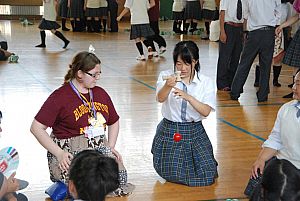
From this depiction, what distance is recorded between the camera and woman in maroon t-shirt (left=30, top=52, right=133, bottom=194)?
3012 millimetres

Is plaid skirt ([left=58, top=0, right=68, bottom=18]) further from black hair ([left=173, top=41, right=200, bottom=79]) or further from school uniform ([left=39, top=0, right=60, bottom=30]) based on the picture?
black hair ([left=173, top=41, right=200, bottom=79])

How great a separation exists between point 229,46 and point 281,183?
454 centimetres

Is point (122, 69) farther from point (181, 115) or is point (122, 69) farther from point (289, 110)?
point (289, 110)

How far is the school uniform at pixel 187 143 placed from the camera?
11.3ft

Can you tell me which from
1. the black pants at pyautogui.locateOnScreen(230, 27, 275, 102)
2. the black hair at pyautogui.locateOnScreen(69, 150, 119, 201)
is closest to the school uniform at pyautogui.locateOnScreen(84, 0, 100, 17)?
the black pants at pyautogui.locateOnScreen(230, 27, 275, 102)

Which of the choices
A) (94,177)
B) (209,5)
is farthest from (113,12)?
(94,177)

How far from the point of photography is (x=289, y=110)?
2.77 metres

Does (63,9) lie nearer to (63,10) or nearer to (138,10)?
(63,10)

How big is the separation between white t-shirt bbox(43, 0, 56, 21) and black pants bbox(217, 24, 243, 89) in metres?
4.45

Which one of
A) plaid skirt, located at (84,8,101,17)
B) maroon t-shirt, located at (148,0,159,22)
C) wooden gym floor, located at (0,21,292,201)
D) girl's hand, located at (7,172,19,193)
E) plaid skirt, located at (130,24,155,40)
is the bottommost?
wooden gym floor, located at (0,21,292,201)

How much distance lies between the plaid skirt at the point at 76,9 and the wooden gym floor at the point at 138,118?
3.48 metres

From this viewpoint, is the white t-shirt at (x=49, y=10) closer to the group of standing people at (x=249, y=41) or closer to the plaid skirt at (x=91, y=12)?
the plaid skirt at (x=91, y=12)

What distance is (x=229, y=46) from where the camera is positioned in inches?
240

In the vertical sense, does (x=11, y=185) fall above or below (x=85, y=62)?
below
